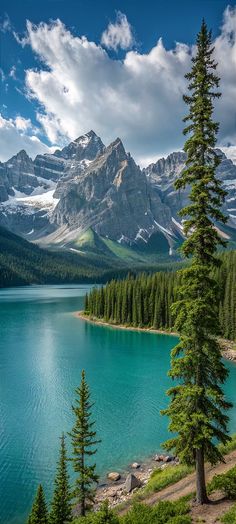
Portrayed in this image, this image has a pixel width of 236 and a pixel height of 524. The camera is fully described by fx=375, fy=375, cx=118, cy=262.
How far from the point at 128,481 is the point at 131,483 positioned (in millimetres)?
568

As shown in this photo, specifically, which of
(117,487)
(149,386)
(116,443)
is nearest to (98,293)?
(149,386)

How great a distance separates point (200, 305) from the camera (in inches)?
827

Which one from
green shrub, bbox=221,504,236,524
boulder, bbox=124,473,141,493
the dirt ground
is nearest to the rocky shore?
boulder, bbox=124,473,141,493

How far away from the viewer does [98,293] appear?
145125 mm

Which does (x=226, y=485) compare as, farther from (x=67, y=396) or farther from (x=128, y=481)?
(x=67, y=396)

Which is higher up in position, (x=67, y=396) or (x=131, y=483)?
(x=131, y=483)

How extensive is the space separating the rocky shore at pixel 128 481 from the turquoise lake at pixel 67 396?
1538mm

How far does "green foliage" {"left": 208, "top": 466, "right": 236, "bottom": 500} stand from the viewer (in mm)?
21781

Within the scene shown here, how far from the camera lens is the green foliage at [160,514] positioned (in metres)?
19.3

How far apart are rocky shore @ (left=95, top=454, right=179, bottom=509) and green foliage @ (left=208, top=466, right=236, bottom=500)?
896 cm

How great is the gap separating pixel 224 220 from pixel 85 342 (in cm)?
8575

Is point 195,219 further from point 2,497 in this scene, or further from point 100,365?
point 100,365

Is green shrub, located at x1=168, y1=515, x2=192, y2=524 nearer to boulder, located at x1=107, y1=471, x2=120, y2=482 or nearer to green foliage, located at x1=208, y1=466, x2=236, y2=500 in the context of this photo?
green foliage, located at x1=208, y1=466, x2=236, y2=500

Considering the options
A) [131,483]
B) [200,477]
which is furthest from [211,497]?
[131,483]
